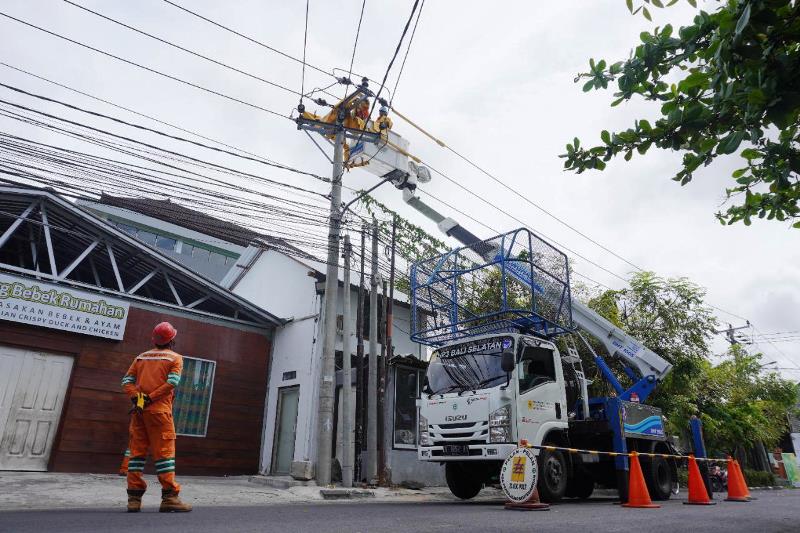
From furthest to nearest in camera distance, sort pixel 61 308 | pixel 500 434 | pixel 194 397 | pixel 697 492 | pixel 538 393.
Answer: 1. pixel 194 397
2. pixel 61 308
3. pixel 697 492
4. pixel 538 393
5. pixel 500 434

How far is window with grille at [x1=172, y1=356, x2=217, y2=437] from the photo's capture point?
40.1 feet

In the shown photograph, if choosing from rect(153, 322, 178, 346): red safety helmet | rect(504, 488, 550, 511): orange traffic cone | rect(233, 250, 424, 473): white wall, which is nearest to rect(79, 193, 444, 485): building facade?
rect(233, 250, 424, 473): white wall

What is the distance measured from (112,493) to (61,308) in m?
4.93

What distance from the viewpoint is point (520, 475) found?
695cm

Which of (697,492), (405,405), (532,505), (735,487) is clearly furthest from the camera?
(405,405)

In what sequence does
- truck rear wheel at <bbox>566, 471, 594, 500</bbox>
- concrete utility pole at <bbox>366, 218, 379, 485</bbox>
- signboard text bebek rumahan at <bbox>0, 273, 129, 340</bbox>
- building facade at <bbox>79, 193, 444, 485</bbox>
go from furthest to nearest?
building facade at <bbox>79, 193, 444, 485</bbox> < concrete utility pole at <bbox>366, 218, 379, 485</bbox> < signboard text bebek rumahan at <bbox>0, 273, 129, 340</bbox> < truck rear wheel at <bbox>566, 471, 594, 500</bbox>

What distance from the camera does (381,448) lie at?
11156 mm

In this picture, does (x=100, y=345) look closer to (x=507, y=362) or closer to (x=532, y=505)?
(x=507, y=362)

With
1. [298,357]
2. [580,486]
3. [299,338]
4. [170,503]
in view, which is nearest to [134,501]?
[170,503]

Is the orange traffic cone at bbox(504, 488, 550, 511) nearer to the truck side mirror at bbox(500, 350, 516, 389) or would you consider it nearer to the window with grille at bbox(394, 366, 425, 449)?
the truck side mirror at bbox(500, 350, 516, 389)

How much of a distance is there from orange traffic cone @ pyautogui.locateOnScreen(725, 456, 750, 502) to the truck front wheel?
5.08 m

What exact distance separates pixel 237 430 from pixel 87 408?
339cm

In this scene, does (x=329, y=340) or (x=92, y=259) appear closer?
(x=329, y=340)

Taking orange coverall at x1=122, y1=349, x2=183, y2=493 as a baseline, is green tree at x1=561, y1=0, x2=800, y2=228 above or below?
above
